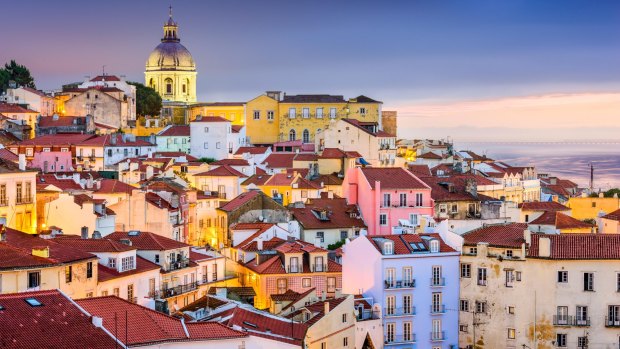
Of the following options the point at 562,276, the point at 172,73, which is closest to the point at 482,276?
the point at 562,276

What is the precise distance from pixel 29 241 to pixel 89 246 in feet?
8.98

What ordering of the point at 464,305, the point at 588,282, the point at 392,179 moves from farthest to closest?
the point at 392,179, the point at 464,305, the point at 588,282

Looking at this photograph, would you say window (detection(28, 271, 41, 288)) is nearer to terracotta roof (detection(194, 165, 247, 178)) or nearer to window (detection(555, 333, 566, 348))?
window (detection(555, 333, 566, 348))

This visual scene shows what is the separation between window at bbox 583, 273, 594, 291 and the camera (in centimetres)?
4662

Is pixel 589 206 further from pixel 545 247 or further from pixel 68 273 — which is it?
pixel 68 273

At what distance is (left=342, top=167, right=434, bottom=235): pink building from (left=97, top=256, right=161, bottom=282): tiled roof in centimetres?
2047

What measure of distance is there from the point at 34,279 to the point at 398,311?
53.3ft

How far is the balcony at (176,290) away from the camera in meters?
47.2

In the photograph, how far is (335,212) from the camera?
2621 inches

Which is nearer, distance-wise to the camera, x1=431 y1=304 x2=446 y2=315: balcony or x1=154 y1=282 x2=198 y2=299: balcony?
x1=154 y1=282 x2=198 y2=299: balcony

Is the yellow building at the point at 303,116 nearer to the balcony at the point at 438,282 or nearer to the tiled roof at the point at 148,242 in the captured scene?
the tiled roof at the point at 148,242

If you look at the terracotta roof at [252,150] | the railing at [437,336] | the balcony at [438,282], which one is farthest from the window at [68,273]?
the terracotta roof at [252,150]

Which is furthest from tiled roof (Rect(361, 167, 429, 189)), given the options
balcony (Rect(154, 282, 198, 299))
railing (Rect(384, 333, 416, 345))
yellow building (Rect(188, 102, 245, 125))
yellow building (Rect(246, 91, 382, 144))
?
yellow building (Rect(188, 102, 245, 125))

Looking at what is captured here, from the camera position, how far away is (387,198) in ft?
218
